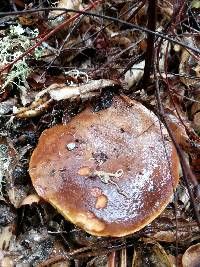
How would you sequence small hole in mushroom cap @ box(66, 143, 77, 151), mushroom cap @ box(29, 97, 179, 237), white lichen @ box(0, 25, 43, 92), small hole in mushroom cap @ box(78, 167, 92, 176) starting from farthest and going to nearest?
white lichen @ box(0, 25, 43, 92)
small hole in mushroom cap @ box(66, 143, 77, 151)
small hole in mushroom cap @ box(78, 167, 92, 176)
mushroom cap @ box(29, 97, 179, 237)

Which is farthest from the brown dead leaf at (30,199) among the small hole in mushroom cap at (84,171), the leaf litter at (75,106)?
the small hole in mushroom cap at (84,171)

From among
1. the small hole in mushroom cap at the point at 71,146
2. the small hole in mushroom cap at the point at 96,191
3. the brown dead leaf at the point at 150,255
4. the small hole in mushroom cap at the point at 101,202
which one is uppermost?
the small hole in mushroom cap at the point at 71,146

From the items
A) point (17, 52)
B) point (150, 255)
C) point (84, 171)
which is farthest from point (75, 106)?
point (150, 255)

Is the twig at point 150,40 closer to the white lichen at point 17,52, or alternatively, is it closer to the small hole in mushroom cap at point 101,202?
the white lichen at point 17,52

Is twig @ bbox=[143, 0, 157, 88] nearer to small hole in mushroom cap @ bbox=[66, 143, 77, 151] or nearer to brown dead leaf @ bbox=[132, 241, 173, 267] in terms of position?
small hole in mushroom cap @ bbox=[66, 143, 77, 151]

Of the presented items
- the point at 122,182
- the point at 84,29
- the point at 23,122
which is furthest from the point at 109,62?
the point at 122,182

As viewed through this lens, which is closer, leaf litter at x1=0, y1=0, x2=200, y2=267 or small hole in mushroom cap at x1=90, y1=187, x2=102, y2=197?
small hole in mushroom cap at x1=90, y1=187, x2=102, y2=197

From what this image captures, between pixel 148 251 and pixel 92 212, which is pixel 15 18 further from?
pixel 148 251

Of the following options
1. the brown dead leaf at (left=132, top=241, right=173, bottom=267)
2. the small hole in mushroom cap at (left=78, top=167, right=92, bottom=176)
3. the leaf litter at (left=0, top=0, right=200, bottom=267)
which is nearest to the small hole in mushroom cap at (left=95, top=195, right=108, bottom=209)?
the small hole in mushroom cap at (left=78, top=167, right=92, bottom=176)
